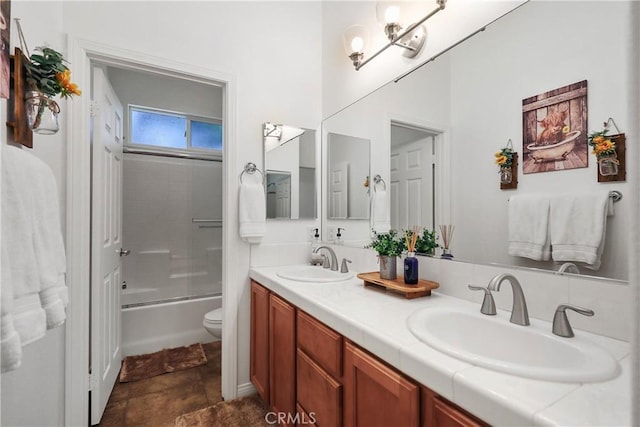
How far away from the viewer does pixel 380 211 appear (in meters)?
1.72

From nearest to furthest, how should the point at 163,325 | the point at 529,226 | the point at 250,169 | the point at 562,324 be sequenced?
the point at 562,324
the point at 529,226
the point at 250,169
the point at 163,325

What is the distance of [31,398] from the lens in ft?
3.67

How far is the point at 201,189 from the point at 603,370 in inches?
129

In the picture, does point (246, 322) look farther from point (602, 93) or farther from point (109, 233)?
point (602, 93)

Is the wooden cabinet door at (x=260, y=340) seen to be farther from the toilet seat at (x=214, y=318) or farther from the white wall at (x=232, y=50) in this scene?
the toilet seat at (x=214, y=318)

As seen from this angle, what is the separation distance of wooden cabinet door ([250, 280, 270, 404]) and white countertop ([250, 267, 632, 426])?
0.66 meters

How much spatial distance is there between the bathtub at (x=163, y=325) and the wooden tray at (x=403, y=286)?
6.29 feet

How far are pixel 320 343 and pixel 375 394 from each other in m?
0.31

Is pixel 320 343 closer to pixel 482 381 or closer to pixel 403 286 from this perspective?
pixel 403 286

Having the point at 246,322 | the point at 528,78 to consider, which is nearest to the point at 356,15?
the point at 528,78

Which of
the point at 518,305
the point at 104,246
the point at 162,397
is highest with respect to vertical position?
the point at 104,246

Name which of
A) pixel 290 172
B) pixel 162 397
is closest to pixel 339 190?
pixel 290 172

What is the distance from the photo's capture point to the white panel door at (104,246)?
158 cm

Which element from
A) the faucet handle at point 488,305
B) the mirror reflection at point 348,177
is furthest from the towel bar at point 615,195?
the mirror reflection at point 348,177
